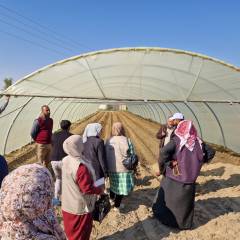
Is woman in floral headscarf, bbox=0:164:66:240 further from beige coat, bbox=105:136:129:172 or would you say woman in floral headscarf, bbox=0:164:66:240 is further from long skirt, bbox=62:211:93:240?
beige coat, bbox=105:136:129:172

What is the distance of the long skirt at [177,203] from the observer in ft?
19.7

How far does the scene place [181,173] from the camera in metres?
5.92

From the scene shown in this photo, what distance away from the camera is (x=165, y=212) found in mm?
6227

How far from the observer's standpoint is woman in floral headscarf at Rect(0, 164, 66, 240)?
232 centimetres

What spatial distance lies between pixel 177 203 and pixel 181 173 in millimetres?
477

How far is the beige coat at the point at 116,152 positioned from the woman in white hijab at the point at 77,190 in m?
1.64

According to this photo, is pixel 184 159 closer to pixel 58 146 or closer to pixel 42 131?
pixel 58 146

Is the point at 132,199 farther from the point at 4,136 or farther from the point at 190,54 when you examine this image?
the point at 4,136

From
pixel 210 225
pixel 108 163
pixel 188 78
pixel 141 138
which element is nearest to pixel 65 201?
pixel 108 163

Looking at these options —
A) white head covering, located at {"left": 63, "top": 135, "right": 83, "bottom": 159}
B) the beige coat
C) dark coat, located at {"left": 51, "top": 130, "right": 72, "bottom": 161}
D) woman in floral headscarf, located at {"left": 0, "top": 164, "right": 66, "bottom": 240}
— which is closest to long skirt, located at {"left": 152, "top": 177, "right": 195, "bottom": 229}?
the beige coat

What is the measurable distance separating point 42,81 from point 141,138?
395 inches

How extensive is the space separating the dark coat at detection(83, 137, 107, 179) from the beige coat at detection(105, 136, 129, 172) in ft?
0.69

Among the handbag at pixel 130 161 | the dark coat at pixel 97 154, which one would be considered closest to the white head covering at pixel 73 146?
the dark coat at pixel 97 154

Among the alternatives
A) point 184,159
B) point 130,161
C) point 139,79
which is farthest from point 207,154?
point 139,79
